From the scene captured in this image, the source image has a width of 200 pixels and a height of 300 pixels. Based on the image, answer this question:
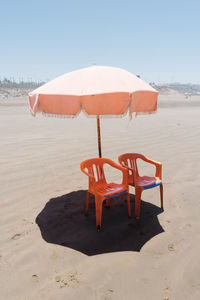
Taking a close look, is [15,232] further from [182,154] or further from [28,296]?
[182,154]

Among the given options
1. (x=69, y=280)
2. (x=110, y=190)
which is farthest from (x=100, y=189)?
(x=69, y=280)

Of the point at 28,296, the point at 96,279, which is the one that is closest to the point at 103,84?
the point at 96,279

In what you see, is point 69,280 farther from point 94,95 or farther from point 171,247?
point 94,95

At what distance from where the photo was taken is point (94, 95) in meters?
2.72

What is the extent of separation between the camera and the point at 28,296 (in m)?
2.26

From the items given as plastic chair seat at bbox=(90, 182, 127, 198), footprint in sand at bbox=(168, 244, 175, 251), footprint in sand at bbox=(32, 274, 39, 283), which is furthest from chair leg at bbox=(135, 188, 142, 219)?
footprint in sand at bbox=(32, 274, 39, 283)

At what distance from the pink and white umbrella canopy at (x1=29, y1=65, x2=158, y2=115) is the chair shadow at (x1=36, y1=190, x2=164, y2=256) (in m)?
1.68

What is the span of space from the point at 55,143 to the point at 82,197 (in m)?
4.10

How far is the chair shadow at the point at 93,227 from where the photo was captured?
300cm

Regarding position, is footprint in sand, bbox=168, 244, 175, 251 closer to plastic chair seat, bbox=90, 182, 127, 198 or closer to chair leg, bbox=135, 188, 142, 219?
chair leg, bbox=135, 188, 142, 219

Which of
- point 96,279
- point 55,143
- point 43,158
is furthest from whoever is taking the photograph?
point 55,143

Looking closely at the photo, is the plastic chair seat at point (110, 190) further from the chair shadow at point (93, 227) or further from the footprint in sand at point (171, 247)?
the footprint in sand at point (171, 247)

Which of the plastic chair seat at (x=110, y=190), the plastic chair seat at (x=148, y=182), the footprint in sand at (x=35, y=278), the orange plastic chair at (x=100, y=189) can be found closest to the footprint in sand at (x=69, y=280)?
the footprint in sand at (x=35, y=278)

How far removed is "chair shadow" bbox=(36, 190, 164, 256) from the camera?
300cm
